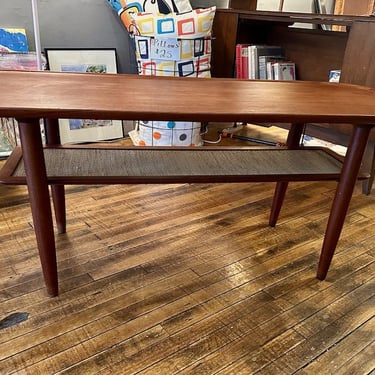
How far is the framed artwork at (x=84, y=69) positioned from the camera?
2406mm

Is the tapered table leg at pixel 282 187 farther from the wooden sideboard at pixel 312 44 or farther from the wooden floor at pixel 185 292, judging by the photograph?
the wooden sideboard at pixel 312 44

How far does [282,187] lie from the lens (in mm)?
1630

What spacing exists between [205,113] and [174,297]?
62cm

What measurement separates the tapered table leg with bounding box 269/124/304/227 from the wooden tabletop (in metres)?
0.17

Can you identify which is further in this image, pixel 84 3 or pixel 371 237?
pixel 84 3

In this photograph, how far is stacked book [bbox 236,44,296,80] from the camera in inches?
105

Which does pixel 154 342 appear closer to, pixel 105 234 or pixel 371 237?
pixel 105 234

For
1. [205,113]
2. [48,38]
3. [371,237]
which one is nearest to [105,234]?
[205,113]

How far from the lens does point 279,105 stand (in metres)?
1.12

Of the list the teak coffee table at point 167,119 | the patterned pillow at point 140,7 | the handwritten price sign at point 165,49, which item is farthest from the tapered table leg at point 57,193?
the patterned pillow at point 140,7

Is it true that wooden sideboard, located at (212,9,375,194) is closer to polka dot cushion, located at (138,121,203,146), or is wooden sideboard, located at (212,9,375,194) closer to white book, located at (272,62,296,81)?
white book, located at (272,62,296,81)

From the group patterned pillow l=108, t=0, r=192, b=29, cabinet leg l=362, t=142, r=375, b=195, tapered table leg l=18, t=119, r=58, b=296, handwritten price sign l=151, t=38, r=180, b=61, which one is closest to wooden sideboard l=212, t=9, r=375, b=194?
cabinet leg l=362, t=142, r=375, b=195

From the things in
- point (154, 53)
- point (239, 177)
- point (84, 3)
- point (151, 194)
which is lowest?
point (151, 194)

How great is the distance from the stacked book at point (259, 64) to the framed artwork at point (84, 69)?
0.85 meters
